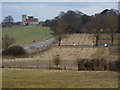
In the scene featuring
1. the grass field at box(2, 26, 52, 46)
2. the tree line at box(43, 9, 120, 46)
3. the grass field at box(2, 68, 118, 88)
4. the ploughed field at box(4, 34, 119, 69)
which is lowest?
the grass field at box(2, 68, 118, 88)

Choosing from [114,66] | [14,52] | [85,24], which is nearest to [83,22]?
[85,24]

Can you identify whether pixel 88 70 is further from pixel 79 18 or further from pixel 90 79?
pixel 79 18

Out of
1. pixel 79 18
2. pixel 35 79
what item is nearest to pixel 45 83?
pixel 35 79

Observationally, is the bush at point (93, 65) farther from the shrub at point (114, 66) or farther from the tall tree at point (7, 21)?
the tall tree at point (7, 21)

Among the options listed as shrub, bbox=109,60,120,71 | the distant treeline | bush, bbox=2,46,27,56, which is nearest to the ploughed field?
bush, bbox=2,46,27,56

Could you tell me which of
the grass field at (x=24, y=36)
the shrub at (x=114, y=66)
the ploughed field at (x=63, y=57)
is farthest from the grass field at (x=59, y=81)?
the grass field at (x=24, y=36)

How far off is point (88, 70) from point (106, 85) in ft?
25.3

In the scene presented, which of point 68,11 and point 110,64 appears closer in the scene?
point 110,64

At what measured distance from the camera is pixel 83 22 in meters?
91.1

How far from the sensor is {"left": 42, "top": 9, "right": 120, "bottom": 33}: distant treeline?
208 feet

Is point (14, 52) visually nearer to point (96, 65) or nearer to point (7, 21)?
point (96, 65)

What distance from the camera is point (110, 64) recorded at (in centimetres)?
2359

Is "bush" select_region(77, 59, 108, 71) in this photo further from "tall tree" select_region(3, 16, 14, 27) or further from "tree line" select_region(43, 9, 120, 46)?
"tall tree" select_region(3, 16, 14, 27)

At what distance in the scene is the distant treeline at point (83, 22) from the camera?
63469 millimetres
